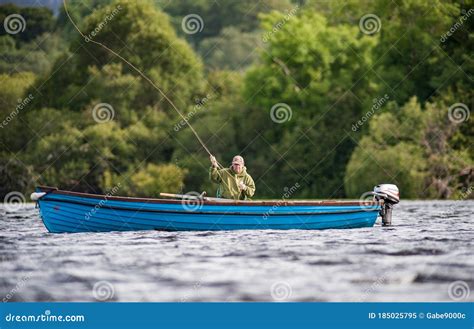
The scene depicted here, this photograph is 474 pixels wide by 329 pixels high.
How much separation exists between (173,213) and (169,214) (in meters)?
0.10

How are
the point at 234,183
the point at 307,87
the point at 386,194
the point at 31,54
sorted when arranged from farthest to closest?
the point at 31,54 → the point at 307,87 → the point at 386,194 → the point at 234,183

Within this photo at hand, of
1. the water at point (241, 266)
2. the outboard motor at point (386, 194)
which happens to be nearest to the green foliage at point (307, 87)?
the outboard motor at point (386, 194)

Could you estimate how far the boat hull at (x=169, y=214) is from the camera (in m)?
20.4

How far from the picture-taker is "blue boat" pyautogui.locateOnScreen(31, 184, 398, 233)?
66.9ft

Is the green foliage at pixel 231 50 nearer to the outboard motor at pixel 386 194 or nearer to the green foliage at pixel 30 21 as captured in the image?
the green foliage at pixel 30 21

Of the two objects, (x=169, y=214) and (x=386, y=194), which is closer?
(x=169, y=214)

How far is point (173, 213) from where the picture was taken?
20.7 m

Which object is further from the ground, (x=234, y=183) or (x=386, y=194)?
(x=386, y=194)

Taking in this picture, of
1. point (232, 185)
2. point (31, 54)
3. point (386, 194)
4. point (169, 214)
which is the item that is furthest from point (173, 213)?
point (31, 54)

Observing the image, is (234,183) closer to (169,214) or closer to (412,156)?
(169,214)
